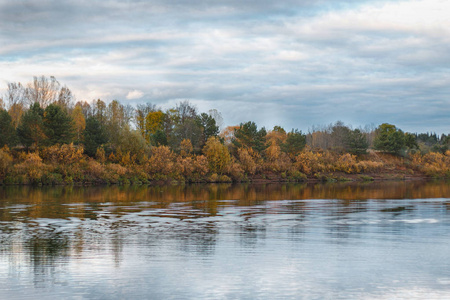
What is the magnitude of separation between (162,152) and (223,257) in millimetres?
65092

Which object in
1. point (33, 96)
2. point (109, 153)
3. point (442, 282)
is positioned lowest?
point (442, 282)

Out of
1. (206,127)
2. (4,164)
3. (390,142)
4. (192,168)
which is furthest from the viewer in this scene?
(390,142)

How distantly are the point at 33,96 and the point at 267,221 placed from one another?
288 feet

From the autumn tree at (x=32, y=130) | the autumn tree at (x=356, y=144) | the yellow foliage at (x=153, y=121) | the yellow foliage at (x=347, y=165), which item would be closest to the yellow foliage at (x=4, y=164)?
the autumn tree at (x=32, y=130)

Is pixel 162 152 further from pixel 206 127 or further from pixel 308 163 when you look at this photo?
pixel 308 163

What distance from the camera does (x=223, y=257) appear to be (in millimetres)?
13883

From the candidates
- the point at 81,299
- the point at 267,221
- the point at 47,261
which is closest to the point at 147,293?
the point at 81,299

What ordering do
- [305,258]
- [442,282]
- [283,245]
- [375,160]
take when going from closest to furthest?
[442,282] → [305,258] → [283,245] → [375,160]

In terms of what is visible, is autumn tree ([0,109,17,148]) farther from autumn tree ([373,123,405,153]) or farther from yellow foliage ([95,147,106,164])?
autumn tree ([373,123,405,153])

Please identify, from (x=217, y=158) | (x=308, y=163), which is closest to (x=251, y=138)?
(x=308, y=163)

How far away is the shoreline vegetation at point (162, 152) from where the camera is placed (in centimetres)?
6881

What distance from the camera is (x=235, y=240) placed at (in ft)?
56.4

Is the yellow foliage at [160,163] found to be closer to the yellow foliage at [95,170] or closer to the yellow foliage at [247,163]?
the yellow foliage at [95,170]

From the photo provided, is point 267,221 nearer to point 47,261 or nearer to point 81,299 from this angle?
point 47,261
